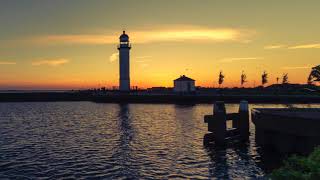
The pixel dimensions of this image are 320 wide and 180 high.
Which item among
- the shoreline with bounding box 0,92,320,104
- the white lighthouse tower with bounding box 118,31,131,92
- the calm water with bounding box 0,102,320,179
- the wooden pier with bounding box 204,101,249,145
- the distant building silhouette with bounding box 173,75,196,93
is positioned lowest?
the calm water with bounding box 0,102,320,179

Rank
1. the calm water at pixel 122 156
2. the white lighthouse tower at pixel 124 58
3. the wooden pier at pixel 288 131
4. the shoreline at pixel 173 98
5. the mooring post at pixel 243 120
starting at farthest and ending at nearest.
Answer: the white lighthouse tower at pixel 124 58, the shoreline at pixel 173 98, the mooring post at pixel 243 120, the wooden pier at pixel 288 131, the calm water at pixel 122 156

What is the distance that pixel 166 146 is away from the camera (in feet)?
120

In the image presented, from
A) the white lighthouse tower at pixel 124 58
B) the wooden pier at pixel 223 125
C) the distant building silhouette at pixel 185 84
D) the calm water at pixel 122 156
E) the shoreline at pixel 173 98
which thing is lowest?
the calm water at pixel 122 156

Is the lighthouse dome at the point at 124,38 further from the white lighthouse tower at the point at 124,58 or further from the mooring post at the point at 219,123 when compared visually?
the mooring post at the point at 219,123

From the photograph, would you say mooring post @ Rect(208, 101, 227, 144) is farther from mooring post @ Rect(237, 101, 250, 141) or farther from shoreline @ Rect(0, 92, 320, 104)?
shoreline @ Rect(0, 92, 320, 104)

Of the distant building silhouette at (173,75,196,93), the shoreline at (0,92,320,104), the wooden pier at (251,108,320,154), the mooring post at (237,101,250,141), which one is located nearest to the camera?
the wooden pier at (251,108,320,154)

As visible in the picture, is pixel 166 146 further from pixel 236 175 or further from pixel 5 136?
pixel 5 136

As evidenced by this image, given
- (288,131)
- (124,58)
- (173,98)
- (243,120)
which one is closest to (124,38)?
(124,58)

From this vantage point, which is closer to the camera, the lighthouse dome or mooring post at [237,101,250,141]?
mooring post at [237,101,250,141]

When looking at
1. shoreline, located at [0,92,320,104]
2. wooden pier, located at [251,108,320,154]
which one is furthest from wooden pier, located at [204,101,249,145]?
shoreline, located at [0,92,320,104]

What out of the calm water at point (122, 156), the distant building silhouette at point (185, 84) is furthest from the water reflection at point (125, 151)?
the distant building silhouette at point (185, 84)

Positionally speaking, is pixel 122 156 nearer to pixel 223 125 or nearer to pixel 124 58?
pixel 223 125

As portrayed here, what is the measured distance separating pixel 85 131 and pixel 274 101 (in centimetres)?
7019

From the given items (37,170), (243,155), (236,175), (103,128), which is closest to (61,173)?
(37,170)
